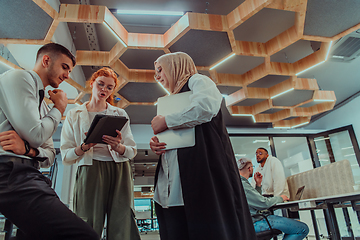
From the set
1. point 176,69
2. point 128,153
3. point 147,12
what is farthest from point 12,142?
point 147,12

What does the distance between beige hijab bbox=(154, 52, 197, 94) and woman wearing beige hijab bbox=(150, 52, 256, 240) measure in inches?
2.6

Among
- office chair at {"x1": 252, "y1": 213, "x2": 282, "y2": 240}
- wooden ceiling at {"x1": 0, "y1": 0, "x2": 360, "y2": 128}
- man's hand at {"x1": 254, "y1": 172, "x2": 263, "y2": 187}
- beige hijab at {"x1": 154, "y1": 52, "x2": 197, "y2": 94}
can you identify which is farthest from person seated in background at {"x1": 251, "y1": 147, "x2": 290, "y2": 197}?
beige hijab at {"x1": 154, "y1": 52, "x2": 197, "y2": 94}

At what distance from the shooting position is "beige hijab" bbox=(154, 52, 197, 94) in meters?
1.28

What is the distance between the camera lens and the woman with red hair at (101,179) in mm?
1313

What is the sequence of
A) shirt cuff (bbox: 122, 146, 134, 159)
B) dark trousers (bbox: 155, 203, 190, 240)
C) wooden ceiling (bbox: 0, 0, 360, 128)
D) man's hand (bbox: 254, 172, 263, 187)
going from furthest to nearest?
man's hand (bbox: 254, 172, 263, 187) → wooden ceiling (bbox: 0, 0, 360, 128) → shirt cuff (bbox: 122, 146, 134, 159) → dark trousers (bbox: 155, 203, 190, 240)

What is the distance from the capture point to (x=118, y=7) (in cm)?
368

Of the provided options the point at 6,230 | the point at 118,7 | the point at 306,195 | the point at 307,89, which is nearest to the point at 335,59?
the point at 307,89

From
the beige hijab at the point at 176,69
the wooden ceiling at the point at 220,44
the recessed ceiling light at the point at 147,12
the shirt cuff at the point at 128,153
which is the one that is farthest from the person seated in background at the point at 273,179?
the beige hijab at the point at 176,69

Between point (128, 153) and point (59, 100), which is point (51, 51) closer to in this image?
point (59, 100)

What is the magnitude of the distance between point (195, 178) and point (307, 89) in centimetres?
487

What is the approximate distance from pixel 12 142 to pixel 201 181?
2.40 ft

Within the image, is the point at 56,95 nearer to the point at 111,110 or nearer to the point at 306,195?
the point at 111,110

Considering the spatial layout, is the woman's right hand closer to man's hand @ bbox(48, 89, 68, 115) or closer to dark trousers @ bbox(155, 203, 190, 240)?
dark trousers @ bbox(155, 203, 190, 240)

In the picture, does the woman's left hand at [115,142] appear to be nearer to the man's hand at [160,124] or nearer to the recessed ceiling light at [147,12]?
the man's hand at [160,124]
